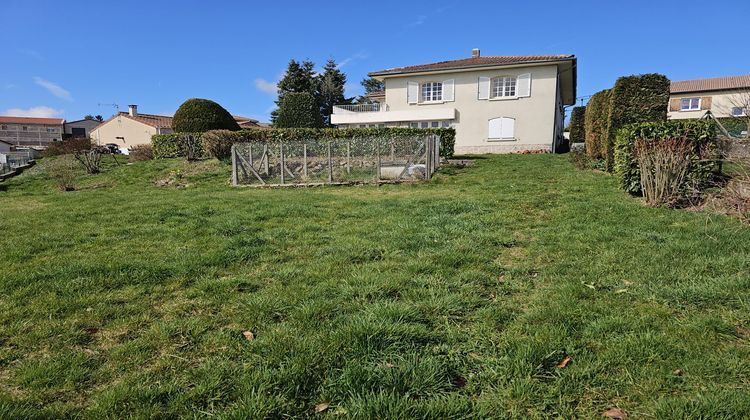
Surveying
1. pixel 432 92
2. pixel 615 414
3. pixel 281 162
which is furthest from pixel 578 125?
pixel 615 414

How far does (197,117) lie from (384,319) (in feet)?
70.3

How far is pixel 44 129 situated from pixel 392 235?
3341 inches

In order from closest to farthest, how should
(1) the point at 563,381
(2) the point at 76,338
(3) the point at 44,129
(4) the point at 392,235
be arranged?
1. (1) the point at 563,381
2. (2) the point at 76,338
3. (4) the point at 392,235
4. (3) the point at 44,129

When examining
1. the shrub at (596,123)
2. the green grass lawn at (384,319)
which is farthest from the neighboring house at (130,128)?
the green grass lawn at (384,319)

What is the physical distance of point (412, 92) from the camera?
25984mm

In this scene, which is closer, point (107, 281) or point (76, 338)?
point (76, 338)

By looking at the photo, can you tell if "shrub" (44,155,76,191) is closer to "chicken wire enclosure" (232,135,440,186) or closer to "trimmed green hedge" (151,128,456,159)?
"trimmed green hedge" (151,128,456,159)

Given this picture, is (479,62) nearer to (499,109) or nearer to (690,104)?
(499,109)

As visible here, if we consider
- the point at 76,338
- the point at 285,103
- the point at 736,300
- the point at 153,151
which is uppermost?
the point at 285,103

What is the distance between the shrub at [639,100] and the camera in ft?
34.1

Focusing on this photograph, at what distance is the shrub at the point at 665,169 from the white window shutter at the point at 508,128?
1757 centimetres

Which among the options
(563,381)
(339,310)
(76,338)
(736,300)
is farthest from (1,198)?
(736,300)

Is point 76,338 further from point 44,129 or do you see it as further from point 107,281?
point 44,129

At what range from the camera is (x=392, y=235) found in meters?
5.50
